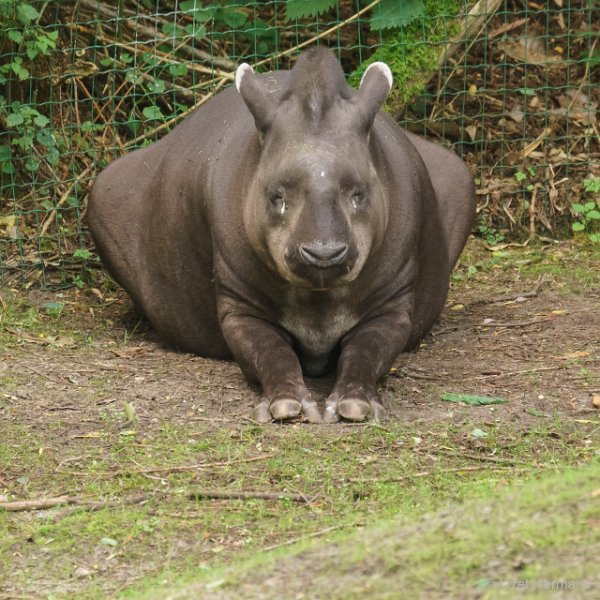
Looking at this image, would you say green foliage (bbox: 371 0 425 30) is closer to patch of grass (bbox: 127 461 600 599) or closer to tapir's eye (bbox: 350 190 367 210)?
tapir's eye (bbox: 350 190 367 210)

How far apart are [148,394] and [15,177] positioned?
310 centimetres

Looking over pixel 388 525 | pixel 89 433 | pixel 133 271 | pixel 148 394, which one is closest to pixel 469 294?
pixel 133 271

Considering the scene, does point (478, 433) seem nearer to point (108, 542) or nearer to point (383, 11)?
point (108, 542)

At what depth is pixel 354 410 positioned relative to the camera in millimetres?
6980

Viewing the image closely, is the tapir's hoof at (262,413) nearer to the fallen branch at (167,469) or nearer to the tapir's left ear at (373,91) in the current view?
the fallen branch at (167,469)

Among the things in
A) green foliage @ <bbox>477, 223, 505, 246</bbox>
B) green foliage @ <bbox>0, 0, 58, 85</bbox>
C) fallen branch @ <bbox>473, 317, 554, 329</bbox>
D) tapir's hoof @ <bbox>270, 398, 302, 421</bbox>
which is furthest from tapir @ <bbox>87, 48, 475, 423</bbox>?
green foliage @ <bbox>477, 223, 505, 246</bbox>

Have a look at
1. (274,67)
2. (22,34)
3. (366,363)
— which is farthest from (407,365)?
(22,34)

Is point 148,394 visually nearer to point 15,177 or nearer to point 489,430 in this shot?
point 489,430

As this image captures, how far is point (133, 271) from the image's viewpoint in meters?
9.12

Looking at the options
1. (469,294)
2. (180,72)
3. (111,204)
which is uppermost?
(180,72)

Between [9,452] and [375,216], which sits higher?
[375,216]

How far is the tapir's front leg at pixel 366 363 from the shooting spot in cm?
703

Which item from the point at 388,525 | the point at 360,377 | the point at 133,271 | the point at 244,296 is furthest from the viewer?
the point at 133,271

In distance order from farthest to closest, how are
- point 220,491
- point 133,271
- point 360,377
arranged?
point 133,271 < point 360,377 < point 220,491
